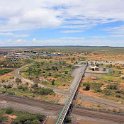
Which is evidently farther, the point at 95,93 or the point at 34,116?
the point at 95,93

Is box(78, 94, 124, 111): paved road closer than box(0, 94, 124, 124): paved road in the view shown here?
No

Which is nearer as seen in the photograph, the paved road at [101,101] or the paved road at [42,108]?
the paved road at [42,108]

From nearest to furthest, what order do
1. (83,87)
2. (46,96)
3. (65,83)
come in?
1. (46,96)
2. (83,87)
3. (65,83)

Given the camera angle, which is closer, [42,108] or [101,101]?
[42,108]

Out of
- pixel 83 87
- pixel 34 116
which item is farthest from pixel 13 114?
pixel 83 87

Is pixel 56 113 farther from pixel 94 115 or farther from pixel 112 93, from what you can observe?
pixel 112 93

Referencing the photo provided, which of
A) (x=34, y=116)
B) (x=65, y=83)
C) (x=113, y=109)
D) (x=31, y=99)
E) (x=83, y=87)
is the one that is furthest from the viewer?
(x=65, y=83)
